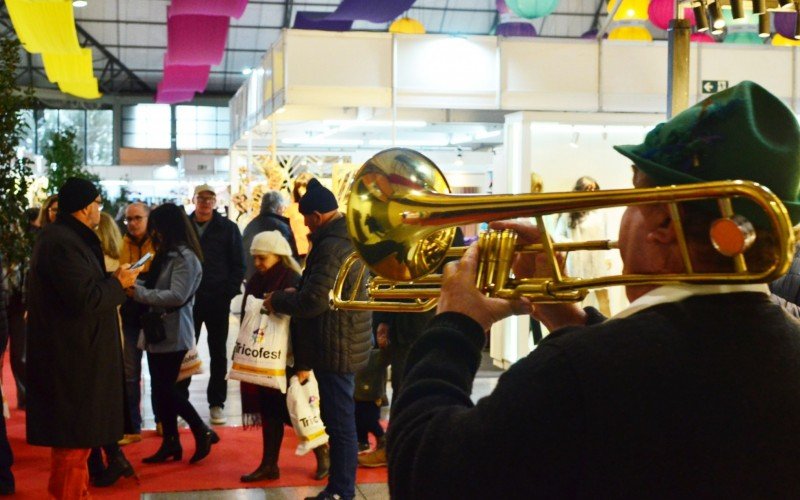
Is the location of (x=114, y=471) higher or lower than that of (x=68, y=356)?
lower

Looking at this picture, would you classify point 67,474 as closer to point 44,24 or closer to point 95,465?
point 95,465

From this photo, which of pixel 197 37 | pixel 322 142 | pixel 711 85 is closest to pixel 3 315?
pixel 711 85

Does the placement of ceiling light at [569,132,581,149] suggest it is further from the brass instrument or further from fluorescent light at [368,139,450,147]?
the brass instrument

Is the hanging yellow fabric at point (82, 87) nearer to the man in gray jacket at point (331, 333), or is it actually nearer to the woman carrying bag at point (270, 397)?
the woman carrying bag at point (270, 397)

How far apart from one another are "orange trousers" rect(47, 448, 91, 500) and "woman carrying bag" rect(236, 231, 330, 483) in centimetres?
136

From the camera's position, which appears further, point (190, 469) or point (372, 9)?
point (372, 9)

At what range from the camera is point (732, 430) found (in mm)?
1396

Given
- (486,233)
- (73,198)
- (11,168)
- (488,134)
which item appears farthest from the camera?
(488,134)

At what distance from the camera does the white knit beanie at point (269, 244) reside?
20.6 ft

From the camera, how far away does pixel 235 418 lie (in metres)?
8.18

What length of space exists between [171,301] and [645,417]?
5338 millimetres

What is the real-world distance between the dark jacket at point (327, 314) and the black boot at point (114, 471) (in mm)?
1435

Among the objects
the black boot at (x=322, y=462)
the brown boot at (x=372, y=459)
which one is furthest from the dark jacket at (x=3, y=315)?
the brown boot at (x=372, y=459)

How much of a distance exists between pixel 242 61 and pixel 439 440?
31337mm
